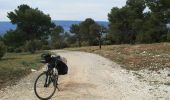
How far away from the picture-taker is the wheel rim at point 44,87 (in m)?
13.8

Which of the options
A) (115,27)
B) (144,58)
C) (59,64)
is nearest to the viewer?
(59,64)

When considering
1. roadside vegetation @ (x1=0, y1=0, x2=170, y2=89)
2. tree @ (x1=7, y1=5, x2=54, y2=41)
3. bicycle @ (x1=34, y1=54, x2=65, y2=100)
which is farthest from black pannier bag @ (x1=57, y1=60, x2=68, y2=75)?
tree @ (x1=7, y1=5, x2=54, y2=41)

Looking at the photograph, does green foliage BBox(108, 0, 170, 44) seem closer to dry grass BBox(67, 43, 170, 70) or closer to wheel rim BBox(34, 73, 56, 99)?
dry grass BBox(67, 43, 170, 70)

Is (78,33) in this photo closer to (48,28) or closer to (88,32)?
(88,32)

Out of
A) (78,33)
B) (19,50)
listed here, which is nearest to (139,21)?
(19,50)

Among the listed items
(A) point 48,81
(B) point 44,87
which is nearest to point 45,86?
(B) point 44,87

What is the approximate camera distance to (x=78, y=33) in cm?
11294

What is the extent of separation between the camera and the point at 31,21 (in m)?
81.8

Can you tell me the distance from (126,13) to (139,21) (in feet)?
14.8

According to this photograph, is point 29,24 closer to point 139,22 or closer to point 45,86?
point 139,22

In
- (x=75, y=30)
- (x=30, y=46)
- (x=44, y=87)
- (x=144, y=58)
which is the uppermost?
(x=44, y=87)

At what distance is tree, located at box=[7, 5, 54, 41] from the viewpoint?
8112 centimetres

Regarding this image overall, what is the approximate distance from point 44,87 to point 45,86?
0.05m

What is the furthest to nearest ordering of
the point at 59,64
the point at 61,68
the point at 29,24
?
the point at 29,24 → the point at 61,68 → the point at 59,64
